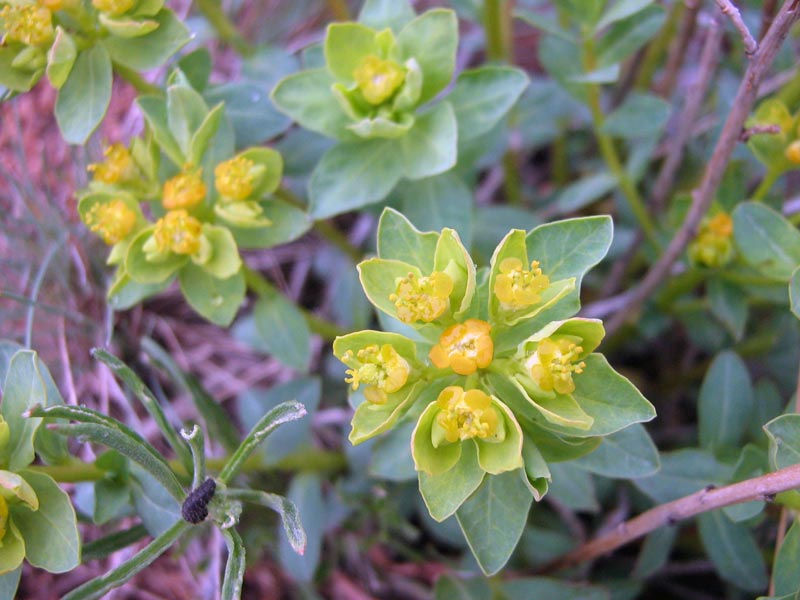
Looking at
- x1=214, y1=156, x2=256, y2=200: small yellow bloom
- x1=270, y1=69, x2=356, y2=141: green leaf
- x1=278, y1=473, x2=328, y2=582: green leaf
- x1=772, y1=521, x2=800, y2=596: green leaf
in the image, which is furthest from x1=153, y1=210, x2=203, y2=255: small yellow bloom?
x1=772, y1=521, x2=800, y2=596: green leaf

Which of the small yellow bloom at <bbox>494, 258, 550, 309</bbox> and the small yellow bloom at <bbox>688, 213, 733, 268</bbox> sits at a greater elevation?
the small yellow bloom at <bbox>494, 258, 550, 309</bbox>

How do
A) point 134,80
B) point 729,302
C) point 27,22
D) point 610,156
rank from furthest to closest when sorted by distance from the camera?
1. point 610,156
2. point 729,302
3. point 134,80
4. point 27,22

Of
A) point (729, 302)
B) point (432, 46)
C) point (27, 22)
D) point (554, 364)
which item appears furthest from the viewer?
point (729, 302)

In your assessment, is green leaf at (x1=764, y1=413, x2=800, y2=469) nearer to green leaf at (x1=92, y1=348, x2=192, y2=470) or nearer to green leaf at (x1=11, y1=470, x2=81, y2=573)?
green leaf at (x1=92, y1=348, x2=192, y2=470)

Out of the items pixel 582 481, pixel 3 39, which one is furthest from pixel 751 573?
pixel 3 39

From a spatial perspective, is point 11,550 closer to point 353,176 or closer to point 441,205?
point 353,176

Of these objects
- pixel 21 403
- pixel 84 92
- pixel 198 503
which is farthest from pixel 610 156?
pixel 21 403
